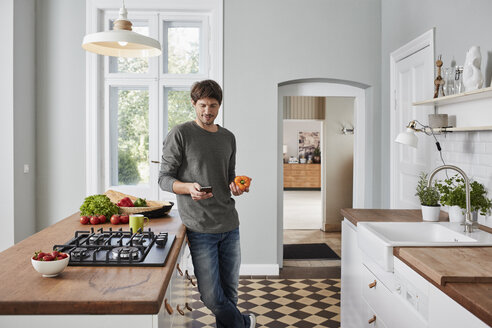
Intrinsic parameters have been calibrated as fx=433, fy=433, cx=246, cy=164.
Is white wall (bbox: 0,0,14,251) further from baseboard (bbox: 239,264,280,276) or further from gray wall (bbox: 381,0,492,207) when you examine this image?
gray wall (bbox: 381,0,492,207)

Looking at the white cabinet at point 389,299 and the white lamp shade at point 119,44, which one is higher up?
the white lamp shade at point 119,44

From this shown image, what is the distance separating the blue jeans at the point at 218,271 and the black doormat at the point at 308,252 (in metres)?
2.88

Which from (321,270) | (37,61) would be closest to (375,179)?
(321,270)

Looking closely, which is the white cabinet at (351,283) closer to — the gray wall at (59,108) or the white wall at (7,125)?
the gray wall at (59,108)

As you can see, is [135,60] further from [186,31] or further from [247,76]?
[247,76]

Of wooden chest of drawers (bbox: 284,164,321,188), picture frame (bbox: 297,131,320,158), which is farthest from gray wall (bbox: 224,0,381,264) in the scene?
picture frame (bbox: 297,131,320,158)

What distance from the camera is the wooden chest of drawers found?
1388 cm

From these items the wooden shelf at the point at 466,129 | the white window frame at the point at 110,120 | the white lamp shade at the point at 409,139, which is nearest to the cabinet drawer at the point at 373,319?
the white lamp shade at the point at 409,139

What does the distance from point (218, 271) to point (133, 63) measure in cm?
305

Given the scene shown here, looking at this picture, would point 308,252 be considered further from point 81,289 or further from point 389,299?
point 81,289

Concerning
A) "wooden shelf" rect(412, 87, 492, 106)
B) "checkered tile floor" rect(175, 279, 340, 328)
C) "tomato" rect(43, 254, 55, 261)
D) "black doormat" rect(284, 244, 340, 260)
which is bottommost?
"checkered tile floor" rect(175, 279, 340, 328)

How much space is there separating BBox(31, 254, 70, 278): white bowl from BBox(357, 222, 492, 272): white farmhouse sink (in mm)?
1456

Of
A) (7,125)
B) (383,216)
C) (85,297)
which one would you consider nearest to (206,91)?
(85,297)

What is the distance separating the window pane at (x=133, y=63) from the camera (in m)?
4.79
